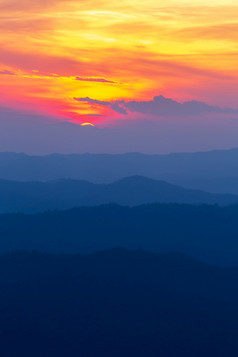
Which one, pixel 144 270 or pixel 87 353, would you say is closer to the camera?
pixel 87 353

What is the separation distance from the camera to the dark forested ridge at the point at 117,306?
12525 cm

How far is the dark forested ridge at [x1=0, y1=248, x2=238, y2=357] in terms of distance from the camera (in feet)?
411

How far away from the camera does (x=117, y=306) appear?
14650cm

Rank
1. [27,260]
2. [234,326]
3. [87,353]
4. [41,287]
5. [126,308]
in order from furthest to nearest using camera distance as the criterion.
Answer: [27,260]
[41,287]
[126,308]
[234,326]
[87,353]

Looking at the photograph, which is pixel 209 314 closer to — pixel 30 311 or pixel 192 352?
pixel 192 352

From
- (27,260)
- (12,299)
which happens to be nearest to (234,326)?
(12,299)

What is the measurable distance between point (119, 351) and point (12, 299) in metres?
41.4

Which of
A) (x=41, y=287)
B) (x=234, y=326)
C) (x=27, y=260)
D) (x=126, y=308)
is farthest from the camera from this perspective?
(x=27, y=260)

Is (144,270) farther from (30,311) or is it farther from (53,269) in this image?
(30,311)

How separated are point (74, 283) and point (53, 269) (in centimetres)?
1657

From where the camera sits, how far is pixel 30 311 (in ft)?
467

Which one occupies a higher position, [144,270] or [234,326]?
[144,270]

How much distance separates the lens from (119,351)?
402ft

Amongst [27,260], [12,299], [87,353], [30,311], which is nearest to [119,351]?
[87,353]
